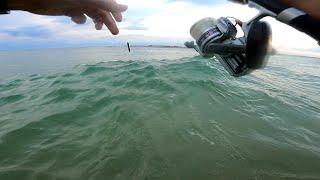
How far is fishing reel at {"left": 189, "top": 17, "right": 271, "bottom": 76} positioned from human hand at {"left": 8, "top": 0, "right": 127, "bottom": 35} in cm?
84

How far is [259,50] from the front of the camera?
222 centimetres

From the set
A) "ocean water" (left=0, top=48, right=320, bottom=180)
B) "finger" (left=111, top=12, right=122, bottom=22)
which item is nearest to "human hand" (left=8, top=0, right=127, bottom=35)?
"finger" (left=111, top=12, right=122, bottom=22)

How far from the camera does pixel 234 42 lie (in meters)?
2.89

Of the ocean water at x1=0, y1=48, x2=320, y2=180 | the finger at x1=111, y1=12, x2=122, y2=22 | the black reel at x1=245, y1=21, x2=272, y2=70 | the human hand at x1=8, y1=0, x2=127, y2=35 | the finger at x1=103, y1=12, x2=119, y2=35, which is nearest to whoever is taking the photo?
the black reel at x1=245, y1=21, x2=272, y2=70

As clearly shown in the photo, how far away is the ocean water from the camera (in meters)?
4.20

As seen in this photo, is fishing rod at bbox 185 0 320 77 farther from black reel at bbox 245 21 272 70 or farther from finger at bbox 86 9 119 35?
finger at bbox 86 9 119 35

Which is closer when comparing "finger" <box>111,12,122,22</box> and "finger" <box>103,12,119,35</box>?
"finger" <box>111,12,122,22</box>

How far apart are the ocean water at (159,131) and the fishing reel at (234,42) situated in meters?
1.65

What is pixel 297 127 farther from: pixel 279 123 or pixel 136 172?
pixel 136 172

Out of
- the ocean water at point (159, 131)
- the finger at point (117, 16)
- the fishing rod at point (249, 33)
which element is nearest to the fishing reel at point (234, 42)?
the fishing rod at point (249, 33)

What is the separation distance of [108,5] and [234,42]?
1.12 metres

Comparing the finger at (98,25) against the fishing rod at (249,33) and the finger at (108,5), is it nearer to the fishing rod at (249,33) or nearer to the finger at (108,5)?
the finger at (108,5)

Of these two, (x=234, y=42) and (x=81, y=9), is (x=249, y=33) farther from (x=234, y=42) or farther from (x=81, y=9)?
(x=81, y=9)

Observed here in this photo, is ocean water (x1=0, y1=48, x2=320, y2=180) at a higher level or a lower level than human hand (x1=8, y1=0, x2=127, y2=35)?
lower
